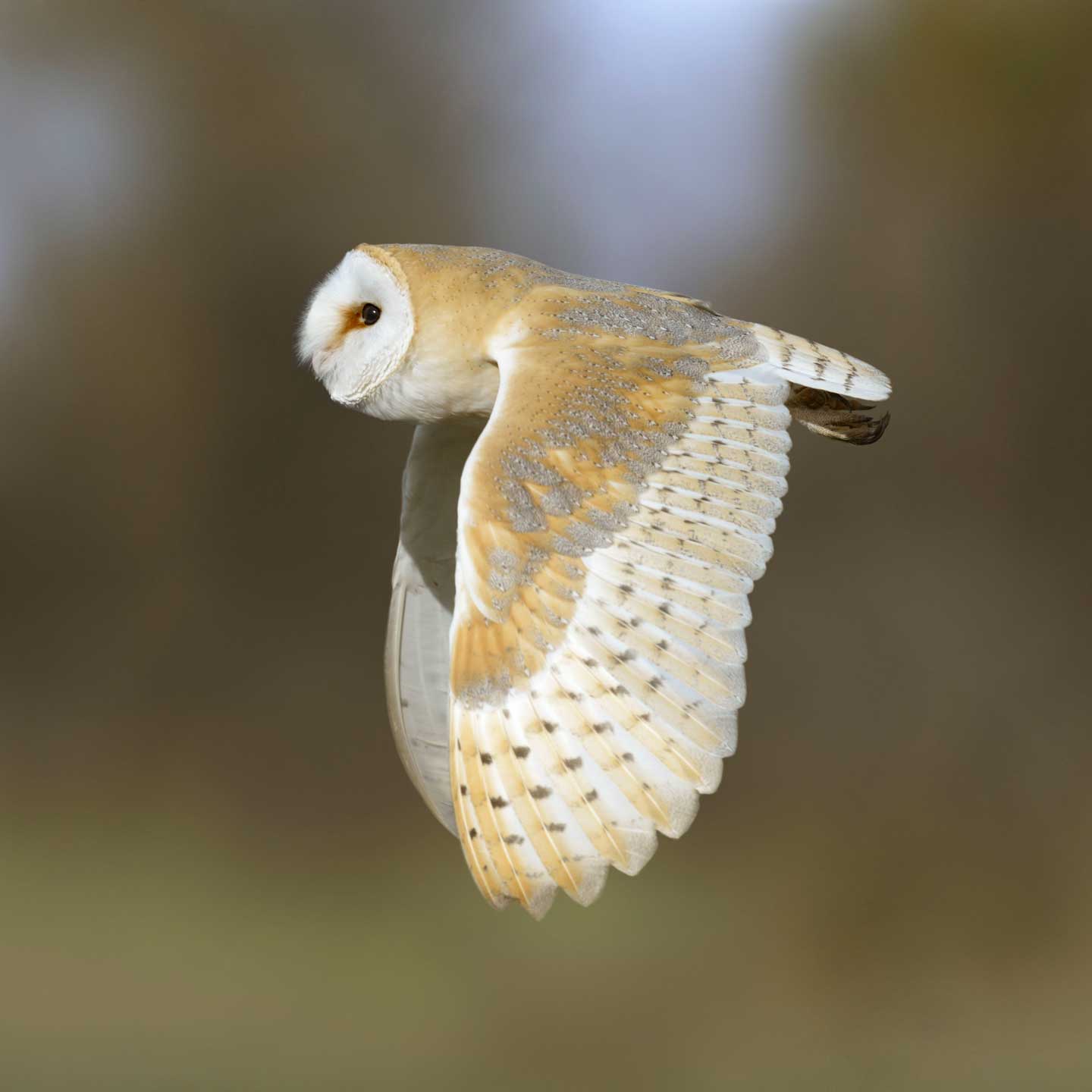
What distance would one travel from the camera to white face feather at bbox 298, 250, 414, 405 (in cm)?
101

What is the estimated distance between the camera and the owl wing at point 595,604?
2.79ft

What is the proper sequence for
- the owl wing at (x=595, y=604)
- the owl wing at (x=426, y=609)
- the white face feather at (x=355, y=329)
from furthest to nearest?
the owl wing at (x=426, y=609) < the white face feather at (x=355, y=329) < the owl wing at (x=595, y=604)

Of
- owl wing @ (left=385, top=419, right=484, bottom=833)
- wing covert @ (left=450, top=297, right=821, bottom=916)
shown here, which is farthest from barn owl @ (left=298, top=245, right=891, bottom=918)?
owl wing @ (left=385, top=419, right=484, bottom=833)

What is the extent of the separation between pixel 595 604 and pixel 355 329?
32 cm

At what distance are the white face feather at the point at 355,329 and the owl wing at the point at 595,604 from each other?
10 cm

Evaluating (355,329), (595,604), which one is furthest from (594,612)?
(355,329)

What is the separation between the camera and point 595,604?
0.89 m

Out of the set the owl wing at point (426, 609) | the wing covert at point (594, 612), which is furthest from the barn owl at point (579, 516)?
the owl wing at point (426, 609)

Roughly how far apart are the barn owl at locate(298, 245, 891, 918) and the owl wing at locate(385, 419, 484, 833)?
0.15 m

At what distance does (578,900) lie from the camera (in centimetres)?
84

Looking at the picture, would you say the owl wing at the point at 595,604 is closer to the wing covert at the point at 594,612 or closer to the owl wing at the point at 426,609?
the wing covert at the point at 594,612

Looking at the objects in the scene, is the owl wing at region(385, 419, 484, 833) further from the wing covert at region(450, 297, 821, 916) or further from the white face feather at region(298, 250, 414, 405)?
the wing covert at region(450, 297, 821, 916)

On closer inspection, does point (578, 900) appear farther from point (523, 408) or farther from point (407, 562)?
point (407, 562)

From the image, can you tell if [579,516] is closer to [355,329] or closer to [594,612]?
[594,612]
